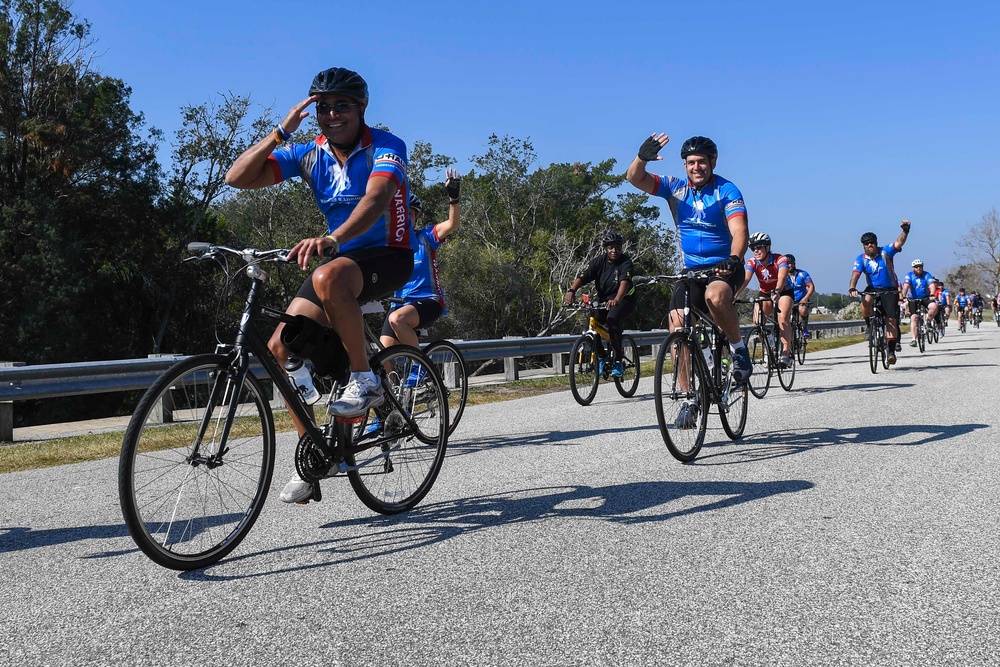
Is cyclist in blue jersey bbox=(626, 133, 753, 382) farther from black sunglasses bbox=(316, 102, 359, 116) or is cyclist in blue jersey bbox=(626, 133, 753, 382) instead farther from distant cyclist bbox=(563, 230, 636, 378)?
distant cyclist bbox=(563, 230, 636, 378)

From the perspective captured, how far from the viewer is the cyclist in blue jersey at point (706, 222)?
6566 mm

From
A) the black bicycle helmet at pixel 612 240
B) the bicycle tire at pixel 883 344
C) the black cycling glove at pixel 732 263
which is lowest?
the bicycle tire at pixel 883 344

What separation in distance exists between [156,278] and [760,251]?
26.8 meters

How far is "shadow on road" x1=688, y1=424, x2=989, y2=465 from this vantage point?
20.6 feet

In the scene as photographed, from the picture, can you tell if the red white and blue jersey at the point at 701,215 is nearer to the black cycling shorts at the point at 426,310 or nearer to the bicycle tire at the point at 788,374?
the black cycling shorts at the point at 426,310

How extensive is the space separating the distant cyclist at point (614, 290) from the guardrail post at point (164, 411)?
765 cm

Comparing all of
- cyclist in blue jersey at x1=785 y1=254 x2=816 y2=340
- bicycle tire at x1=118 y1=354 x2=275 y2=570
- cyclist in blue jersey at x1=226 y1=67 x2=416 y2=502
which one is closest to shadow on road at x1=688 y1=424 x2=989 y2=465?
cyclist in blue jersey at x1=226 y1=67 x2=416 y2=502

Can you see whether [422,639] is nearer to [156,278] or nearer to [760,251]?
[760,251]

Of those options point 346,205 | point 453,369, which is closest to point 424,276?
point 453,369

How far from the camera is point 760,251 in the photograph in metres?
13.5

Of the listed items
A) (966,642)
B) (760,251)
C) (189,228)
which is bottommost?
(966,642)

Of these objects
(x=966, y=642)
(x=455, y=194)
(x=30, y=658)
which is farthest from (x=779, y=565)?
(x=455, y=194)

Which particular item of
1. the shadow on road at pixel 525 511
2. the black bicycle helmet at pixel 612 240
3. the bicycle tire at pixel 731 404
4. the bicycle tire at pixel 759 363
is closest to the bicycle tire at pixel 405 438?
the shadow on road at pixel 525 511

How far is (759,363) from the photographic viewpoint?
34.7ft
